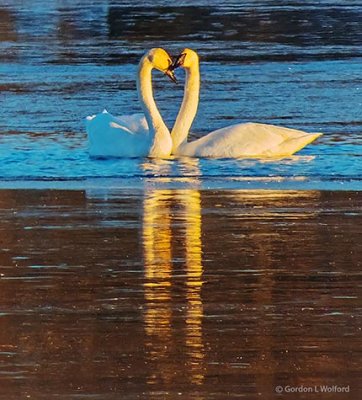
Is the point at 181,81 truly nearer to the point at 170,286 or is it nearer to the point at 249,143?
the point at 249,143

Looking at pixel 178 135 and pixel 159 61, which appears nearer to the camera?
pixel 178 135

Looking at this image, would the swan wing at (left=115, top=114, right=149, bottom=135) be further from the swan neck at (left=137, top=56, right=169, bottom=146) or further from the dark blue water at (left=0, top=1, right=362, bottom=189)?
the dark blue water at (left=0, top=1, right=362, bottom=189)

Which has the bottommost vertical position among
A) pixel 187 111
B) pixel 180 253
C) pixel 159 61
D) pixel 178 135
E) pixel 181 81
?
pixel 181 81

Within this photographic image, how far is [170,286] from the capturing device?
7.86 meters

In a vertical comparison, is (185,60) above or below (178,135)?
above

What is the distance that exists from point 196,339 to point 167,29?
2083 centimetres

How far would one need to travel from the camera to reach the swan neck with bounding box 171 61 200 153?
14.4 metres

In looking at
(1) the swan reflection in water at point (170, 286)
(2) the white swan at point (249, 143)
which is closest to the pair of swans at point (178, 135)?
(2) the white swan at point (249, 143)

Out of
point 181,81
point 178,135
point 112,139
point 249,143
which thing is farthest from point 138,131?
point 181,81

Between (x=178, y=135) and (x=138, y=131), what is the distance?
0.44 metres

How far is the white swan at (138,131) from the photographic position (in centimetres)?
1370

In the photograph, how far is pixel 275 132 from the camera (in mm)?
13758

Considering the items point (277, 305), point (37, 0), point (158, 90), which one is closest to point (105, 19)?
point (37, 0)

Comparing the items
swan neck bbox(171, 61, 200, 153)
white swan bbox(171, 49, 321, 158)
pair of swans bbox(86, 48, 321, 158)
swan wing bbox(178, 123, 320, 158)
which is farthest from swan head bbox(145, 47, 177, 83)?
swan wing bbox(178, 123, 320, 158)
